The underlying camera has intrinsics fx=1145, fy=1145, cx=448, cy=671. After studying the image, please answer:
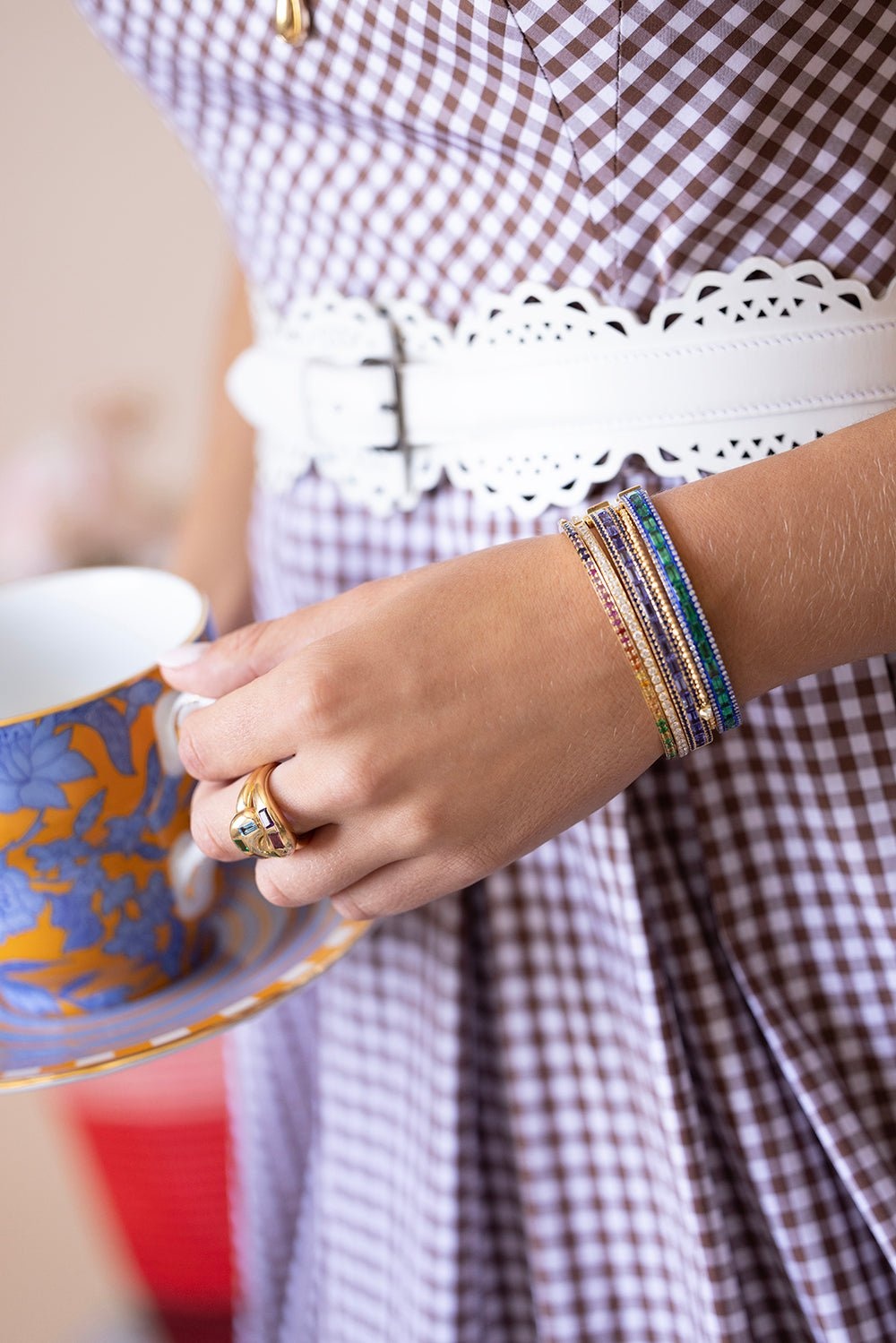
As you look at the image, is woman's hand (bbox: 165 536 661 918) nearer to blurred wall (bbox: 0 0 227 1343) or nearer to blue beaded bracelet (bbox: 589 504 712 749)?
blue beaded bracelet (bbox: 589 504 712 749)

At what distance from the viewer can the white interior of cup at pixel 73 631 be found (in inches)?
22.2

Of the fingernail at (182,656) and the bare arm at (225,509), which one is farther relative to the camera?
the bare arm at (225,509)

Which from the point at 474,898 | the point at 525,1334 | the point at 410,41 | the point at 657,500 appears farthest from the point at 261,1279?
the point at 410,41

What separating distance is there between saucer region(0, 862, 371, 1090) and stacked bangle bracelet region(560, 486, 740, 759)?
0.18m

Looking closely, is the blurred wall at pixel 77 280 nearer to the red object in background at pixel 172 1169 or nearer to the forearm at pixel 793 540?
the red object in background at pixel 172 1169

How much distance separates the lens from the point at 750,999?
501mm

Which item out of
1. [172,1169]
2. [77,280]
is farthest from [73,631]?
[77,280]

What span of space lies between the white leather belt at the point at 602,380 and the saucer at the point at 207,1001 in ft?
0.69

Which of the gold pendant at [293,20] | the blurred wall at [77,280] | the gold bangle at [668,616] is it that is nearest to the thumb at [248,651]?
the gold bangle at [668,616]

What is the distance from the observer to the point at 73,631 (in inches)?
22.7

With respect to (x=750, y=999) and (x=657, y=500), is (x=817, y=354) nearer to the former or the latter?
(x=657, y=500)

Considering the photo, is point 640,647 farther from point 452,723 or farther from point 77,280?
point 77,280

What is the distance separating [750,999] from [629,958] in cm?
6

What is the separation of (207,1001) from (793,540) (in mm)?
303
